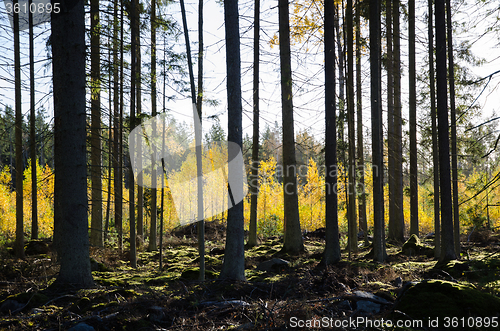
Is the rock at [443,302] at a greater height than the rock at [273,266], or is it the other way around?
the rock at [443,302]

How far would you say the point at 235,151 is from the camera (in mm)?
6359

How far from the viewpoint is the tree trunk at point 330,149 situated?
7.78 meters

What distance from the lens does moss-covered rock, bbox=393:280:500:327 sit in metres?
3.10

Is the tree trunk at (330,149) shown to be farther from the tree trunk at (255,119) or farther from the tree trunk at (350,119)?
the tree trunk at (255,119)

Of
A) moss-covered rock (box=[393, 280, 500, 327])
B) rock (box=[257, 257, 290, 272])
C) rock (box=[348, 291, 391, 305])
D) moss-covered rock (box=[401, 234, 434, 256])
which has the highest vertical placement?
moss-covered rock (box=[393, 280, 500, 327])

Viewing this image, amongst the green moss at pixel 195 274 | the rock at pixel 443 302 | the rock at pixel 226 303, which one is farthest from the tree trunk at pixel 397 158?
the rock at pixel 226 303

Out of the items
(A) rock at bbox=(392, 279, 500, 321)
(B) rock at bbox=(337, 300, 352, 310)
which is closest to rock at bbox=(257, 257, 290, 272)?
(B) rock at bbox=(337, 300, 352, 310)

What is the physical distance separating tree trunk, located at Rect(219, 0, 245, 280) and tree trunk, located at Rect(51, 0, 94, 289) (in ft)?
8.58

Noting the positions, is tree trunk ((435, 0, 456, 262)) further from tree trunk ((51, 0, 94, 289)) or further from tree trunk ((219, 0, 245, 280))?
tree trunk ((51, 0, 94, 289))

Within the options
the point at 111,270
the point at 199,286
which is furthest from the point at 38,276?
the point at 199,286

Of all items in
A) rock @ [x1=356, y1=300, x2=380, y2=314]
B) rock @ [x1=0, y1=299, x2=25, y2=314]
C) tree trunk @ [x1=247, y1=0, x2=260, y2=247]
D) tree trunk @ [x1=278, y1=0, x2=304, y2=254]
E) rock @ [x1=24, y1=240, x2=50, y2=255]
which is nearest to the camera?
rock @ [x1=356, y1=300, x2=380, y2=314]

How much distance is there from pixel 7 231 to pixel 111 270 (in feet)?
48.3

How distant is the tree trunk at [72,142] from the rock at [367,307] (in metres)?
4.60

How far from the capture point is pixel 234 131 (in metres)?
6.41
